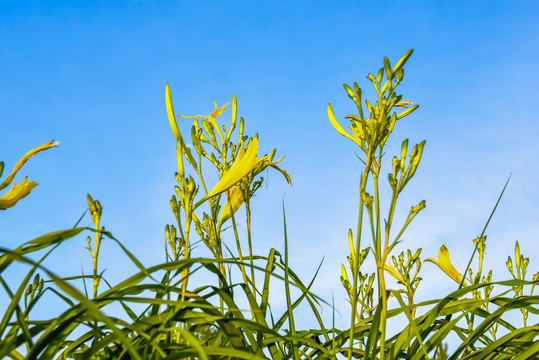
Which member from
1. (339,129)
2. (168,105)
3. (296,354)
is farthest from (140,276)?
(339,129)

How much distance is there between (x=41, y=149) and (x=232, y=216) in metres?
0.79

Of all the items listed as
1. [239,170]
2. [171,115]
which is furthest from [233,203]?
[171,115]

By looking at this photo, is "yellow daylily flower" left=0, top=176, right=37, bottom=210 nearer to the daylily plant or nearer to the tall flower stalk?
the daylily plant

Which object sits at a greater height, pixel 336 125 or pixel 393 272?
pixel 336 125

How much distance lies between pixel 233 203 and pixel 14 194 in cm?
84

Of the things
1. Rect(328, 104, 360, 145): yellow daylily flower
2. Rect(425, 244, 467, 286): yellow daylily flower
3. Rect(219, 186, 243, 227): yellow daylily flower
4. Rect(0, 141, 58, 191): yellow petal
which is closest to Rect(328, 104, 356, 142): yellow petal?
Rect(328, 104, 360, 145): yellow daylily flower

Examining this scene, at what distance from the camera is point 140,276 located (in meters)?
1.63

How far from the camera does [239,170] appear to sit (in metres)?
2.05

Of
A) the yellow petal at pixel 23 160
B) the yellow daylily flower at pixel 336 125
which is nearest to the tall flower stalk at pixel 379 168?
the yellow daylily flower at pixel 336 125

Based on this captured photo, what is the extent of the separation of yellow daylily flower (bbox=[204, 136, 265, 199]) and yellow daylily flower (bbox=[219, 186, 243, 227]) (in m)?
0.21

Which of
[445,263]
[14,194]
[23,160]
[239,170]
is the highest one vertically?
[23,160]

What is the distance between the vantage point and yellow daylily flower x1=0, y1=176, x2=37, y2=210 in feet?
6.45

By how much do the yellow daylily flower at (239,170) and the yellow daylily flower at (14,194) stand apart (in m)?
0.65

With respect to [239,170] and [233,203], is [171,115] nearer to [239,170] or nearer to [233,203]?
[239,170]
